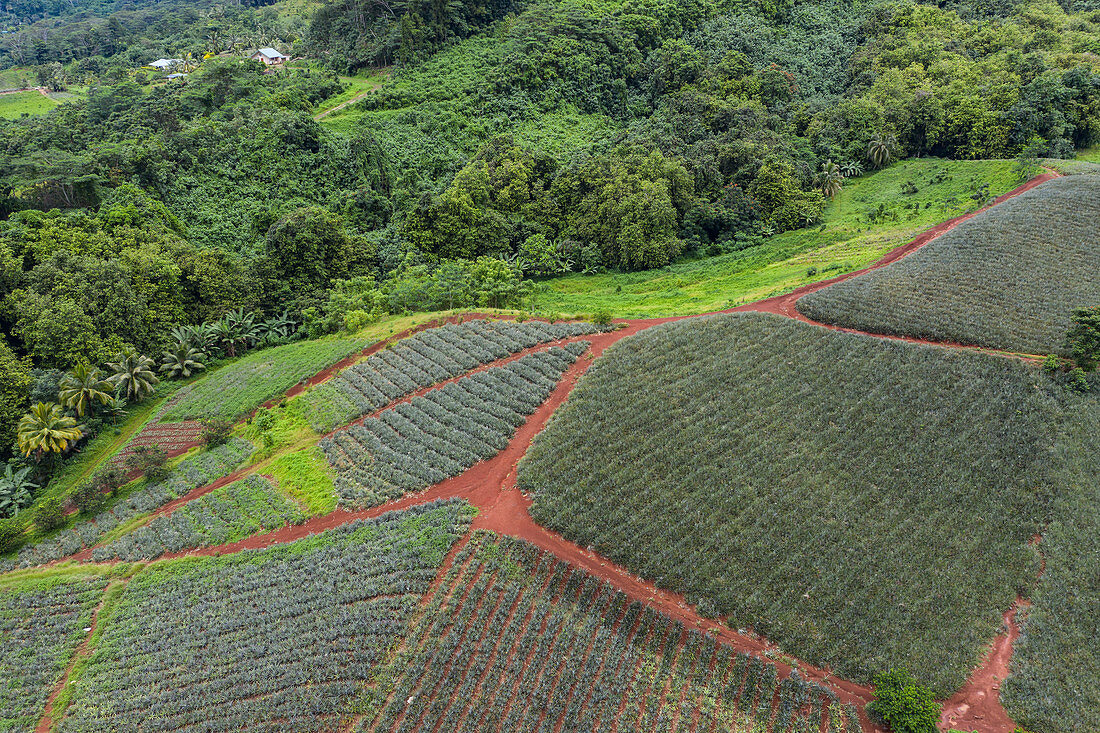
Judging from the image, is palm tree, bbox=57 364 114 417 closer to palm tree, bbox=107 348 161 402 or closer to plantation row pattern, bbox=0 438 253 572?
palm tree, bbox=107 348 161 402

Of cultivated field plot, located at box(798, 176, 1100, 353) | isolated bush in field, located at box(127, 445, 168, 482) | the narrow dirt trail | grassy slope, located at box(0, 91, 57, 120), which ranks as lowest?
the narrow dirt trail

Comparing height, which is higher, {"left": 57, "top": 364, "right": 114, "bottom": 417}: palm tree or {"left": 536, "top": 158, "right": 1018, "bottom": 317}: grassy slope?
{"left": 536, "top": 158, "right": 1018, "bottom": 317}: grassy slope

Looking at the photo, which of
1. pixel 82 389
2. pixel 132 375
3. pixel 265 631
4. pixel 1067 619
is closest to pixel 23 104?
pixel 132 375

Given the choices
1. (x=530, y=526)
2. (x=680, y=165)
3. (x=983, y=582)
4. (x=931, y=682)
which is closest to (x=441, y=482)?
(x=530, y=526)

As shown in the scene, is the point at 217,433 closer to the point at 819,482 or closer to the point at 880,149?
the point at 819,482

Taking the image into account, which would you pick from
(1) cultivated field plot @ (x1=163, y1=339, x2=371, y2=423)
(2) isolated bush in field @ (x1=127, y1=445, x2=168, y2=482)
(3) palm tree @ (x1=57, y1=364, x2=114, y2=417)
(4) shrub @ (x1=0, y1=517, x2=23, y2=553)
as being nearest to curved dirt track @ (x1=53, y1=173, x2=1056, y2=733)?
(1) cultivated field plot @ (x1=163, y1=339, x2=371, y2=423)

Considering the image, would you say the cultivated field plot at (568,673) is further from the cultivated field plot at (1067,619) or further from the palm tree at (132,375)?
the palm tree at (132,375)

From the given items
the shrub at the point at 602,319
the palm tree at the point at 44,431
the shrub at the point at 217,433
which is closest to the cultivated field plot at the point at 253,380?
the shrub at the point at 217,433
